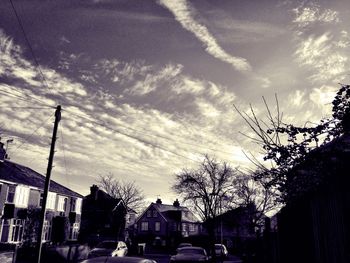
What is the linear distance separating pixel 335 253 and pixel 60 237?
1153 centimetres

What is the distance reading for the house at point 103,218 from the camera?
56469 mm

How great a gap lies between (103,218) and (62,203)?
1960 centimetres

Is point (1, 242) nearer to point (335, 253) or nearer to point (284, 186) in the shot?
point (284, 186)

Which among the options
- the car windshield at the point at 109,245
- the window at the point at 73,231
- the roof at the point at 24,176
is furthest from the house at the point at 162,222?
the car windshield at the point at 109,245

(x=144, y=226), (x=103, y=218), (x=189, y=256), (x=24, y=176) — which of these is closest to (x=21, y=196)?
(x=24, y=176)

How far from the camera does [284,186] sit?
8656 mm

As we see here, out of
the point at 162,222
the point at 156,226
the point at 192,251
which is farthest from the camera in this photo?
the point at 156,226

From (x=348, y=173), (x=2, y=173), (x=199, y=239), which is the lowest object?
(x=199, y=239)

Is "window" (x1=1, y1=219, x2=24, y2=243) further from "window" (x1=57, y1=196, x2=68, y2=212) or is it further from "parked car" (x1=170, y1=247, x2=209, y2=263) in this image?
"parked car" (x1=170, y1=247, x2=209, y2=263)

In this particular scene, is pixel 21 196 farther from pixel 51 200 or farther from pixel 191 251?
pixel 191 251

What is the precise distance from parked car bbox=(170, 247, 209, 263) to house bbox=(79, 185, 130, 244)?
38285 millimetres

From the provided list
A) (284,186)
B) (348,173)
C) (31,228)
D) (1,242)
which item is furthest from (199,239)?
(348,173)

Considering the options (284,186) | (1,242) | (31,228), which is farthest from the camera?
(31,228)

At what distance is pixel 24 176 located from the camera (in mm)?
34125
